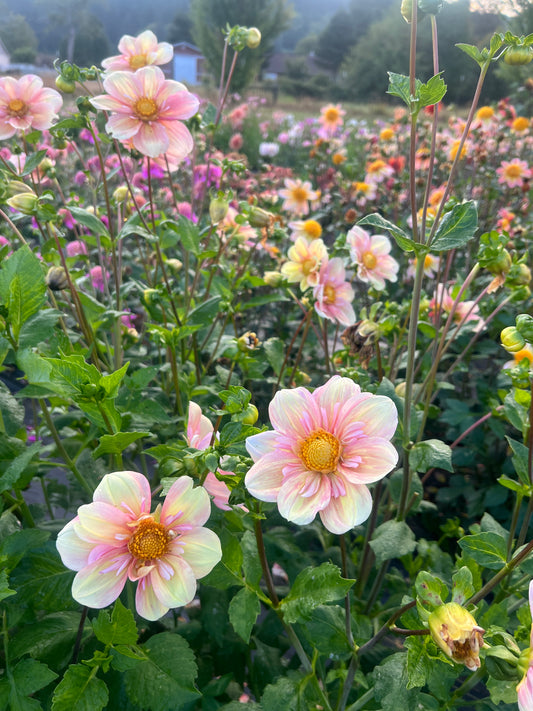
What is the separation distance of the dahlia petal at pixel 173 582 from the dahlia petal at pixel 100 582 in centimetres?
4

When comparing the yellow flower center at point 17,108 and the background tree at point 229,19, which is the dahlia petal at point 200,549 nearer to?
the yellow flower center at point 17,108

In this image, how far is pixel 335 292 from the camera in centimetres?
122

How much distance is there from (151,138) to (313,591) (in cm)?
92

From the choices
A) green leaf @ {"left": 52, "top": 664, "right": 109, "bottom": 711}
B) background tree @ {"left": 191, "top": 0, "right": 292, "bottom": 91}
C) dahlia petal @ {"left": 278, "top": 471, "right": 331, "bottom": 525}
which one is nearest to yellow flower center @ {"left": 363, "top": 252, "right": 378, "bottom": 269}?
dahlia petal @ {"left": 278, "top": 471, "right": 331, "bottom": 525}

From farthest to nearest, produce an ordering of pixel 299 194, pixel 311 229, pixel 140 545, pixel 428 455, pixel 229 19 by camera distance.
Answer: pixel 229 19
pixel 299 194
pixel 311 229
pixel 428 455
pixel 140 545

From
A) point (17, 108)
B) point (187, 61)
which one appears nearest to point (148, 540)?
point (17, 108)

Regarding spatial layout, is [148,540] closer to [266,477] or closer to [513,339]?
[266,477]

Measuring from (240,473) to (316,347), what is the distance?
1.36 m

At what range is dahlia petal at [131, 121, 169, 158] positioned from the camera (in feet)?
3.59

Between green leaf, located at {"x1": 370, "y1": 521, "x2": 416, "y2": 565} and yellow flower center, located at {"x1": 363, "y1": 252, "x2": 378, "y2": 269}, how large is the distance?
594mm

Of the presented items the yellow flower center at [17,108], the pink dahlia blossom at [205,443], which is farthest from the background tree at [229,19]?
the pink dahlia blossom at [205,443]

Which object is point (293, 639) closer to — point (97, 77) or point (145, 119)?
point (145, 119)

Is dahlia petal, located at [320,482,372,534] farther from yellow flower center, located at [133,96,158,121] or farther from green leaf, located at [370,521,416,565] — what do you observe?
yellow flower center, located at [133,96,158,121]

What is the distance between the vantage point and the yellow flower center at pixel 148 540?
0.67 m
